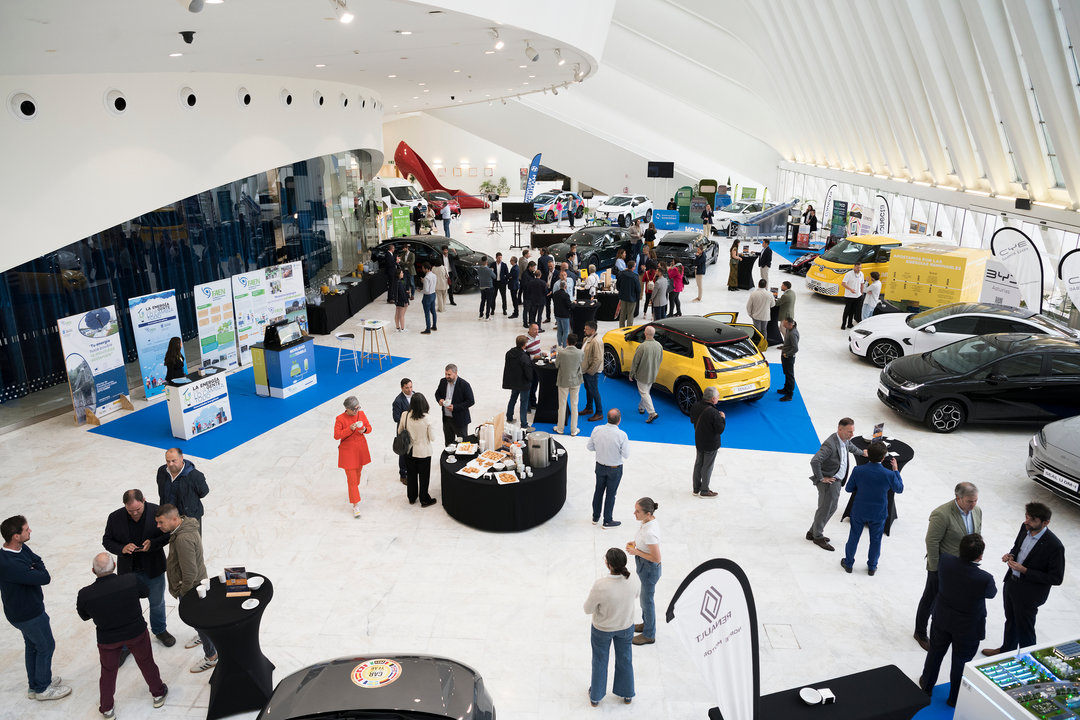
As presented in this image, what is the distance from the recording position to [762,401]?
11.1m

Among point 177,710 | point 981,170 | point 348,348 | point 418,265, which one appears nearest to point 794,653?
point 177,710

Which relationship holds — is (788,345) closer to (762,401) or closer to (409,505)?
(762,401)

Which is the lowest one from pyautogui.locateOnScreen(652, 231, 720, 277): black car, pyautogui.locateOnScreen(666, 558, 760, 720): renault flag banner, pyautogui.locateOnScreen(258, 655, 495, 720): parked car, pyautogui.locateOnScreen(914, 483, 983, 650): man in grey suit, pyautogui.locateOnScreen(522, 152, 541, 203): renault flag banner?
pyautogui.locateOnScreen(258, 655, 495, 720): parked car

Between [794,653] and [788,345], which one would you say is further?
[788,345]

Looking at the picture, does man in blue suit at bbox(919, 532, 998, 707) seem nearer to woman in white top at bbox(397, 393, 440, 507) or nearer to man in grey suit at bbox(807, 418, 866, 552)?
man in grey suit at bbox(807, 418, 866, 552)

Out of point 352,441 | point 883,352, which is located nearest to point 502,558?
point 352,441

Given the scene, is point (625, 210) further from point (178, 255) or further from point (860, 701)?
point (860, 701)

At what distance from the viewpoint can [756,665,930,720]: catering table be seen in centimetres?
445

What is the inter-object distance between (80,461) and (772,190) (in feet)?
134

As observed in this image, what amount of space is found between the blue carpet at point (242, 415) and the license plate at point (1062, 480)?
30.9 ft

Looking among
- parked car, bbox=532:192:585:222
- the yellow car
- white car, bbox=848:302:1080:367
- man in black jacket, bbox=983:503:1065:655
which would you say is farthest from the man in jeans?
parked car, bbox=532:192:585:222

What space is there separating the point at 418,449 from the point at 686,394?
15.1 feet

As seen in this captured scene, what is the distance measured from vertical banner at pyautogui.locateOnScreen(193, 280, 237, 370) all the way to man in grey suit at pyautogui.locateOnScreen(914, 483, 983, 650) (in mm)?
10253

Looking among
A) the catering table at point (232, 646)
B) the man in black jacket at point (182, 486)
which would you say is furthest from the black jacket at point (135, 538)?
the catering table at point (232, 646)
